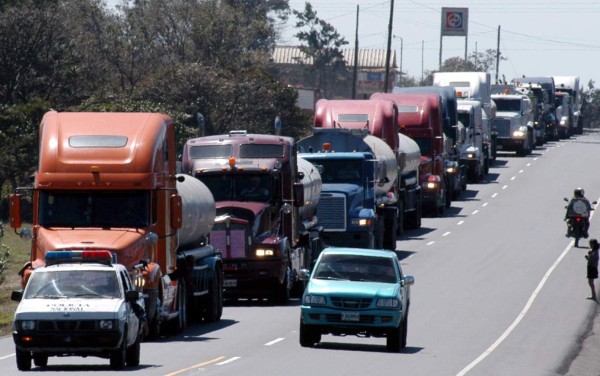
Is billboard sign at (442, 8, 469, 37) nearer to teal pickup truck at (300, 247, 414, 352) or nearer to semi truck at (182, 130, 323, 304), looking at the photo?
semi truck at (182, 130, 323, 304)

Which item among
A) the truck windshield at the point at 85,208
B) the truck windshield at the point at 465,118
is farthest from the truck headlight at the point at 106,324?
the truck windshield at the point at 465,118

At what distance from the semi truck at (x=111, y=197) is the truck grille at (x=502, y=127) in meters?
58.1

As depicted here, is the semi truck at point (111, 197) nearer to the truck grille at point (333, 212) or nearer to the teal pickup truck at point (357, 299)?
the teal pickup truck at point (357, 299)

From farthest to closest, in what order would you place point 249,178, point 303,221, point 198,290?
point 303,221 < point 249,178 < point 198,290

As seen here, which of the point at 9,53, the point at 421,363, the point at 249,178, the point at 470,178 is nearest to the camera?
the point at 421,363

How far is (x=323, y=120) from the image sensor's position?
46.8 m

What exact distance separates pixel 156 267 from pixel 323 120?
21760 mm

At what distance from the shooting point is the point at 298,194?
110 ft

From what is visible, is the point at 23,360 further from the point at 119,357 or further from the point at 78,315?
the point at 119,357

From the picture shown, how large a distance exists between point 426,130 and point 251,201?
866 inches

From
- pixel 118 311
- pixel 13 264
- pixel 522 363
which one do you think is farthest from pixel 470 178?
pixel 118 311

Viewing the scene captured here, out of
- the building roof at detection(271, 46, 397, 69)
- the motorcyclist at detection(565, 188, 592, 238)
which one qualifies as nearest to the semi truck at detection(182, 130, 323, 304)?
the motorcyclist at detection(565, 188, 592, 238)

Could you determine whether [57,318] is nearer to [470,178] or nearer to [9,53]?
[9,53]

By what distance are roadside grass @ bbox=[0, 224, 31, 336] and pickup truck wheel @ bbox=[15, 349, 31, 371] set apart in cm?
841
